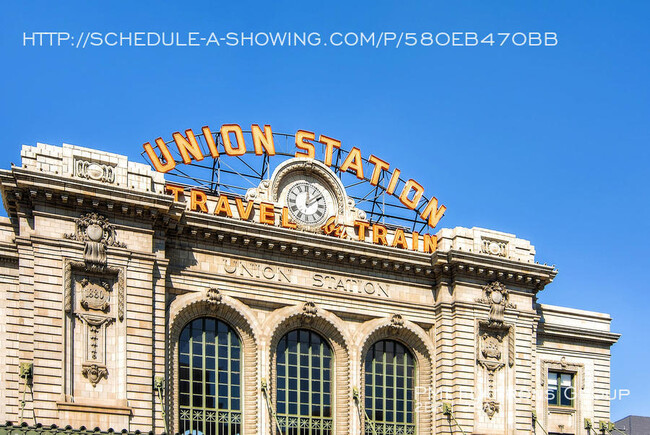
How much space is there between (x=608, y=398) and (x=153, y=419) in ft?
101

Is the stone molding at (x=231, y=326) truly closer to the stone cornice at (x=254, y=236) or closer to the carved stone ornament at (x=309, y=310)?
the carved stone ornament at (x=309, y=310)

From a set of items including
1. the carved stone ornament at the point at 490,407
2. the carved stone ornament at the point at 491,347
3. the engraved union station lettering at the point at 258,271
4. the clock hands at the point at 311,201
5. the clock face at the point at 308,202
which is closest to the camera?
the engraved union station lettering at the point at 258,271

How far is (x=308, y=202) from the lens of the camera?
54.9 meters

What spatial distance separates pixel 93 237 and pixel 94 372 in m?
6.22

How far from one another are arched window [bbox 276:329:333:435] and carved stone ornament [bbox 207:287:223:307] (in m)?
4.59

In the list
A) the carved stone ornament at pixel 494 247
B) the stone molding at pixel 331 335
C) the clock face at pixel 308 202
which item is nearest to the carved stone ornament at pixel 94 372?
the stone molding at pixel 331 335

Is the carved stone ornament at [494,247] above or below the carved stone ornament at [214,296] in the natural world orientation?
above

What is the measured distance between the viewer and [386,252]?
54031mm

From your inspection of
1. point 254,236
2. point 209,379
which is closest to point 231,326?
point 209,379

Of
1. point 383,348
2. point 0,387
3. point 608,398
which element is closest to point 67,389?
point 0,387

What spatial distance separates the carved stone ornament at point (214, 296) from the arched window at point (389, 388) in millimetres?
9648

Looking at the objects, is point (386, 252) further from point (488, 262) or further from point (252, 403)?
point (252, 403)

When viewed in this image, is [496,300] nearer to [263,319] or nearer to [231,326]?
[263,319]

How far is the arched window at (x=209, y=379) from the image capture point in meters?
48.8
